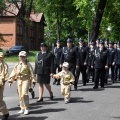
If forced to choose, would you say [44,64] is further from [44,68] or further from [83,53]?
[83,53]

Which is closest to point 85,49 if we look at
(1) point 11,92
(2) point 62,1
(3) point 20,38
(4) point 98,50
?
(4) point 98,50

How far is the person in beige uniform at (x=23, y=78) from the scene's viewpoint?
32.7 feet

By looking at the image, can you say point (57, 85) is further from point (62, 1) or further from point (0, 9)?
point (0, 9)

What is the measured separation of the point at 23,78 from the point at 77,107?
72.6 inches

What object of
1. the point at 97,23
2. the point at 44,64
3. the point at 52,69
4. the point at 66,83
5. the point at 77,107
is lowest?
the point at 77,107

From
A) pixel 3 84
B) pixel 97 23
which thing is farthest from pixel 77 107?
pixel 97 23

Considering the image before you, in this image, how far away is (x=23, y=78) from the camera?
10148 millimetres

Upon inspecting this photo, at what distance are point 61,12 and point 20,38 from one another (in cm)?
3053

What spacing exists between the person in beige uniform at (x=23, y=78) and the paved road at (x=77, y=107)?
300 millimetres

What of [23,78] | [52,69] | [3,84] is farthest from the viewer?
[52,69]

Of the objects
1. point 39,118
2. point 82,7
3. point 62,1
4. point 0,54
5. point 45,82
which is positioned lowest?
point 39,118

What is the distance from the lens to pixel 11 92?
14797 millimetres

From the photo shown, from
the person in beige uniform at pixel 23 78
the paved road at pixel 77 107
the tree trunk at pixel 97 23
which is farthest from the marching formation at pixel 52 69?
the tree trunk at pixel 97 23

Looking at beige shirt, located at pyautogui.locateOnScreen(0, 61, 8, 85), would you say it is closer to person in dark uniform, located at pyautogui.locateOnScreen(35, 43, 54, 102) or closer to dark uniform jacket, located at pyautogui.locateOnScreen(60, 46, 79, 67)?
person in dark uniform, located at pyautogui.locateOnScreen(35, 43, 54, 102)
